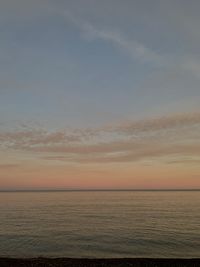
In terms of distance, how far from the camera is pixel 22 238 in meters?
41.9

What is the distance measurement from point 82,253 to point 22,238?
12.4 metres

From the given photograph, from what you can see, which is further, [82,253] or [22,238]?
[22,238]

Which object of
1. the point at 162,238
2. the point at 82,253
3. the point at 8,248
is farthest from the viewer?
the point at 162,238

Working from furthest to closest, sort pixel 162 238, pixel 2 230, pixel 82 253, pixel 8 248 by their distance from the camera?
pixel 2 230
pixel 162 238
pixel 8 248
pixel 82 253

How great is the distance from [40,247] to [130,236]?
13.7 m

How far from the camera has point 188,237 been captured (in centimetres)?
4269

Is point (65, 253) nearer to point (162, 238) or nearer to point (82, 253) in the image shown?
point (82, 253)

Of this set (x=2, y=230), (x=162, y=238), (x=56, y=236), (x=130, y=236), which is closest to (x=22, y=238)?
(x=56, y=236)
